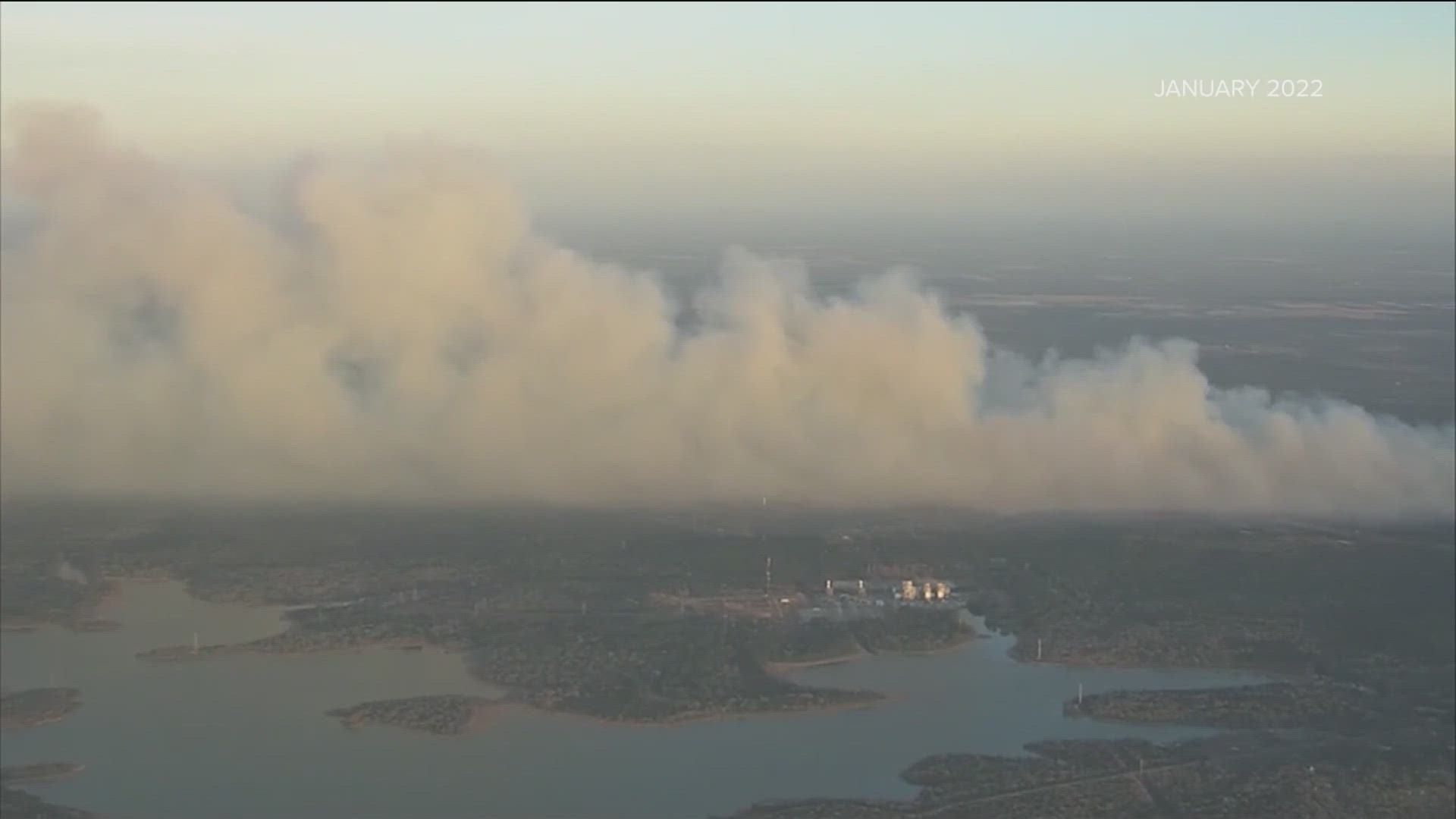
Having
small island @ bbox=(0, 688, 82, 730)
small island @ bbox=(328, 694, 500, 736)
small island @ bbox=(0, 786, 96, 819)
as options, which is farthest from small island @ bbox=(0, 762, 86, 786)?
small island @ bbox=(328, 694, 500, 736)

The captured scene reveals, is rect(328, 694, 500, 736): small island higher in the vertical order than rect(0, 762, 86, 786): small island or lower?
higher

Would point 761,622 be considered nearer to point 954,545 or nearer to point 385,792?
point 954,545

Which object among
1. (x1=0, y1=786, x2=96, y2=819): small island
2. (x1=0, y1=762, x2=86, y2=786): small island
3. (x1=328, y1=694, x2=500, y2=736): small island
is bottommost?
(x1=0, y1=786, x2=96, y2=819): small island

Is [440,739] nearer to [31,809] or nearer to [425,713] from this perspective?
[425,713]

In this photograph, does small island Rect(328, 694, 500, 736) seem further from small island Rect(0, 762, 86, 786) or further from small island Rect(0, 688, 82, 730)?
small island Rect(0, 688, 82, 730)

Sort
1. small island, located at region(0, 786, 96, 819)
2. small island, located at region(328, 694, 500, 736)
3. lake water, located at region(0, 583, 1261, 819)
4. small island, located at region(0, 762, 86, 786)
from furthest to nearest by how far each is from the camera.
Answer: small island, located at region(328, 694, 500, 736) < small island, located at region(0, 762, 86, 786) < lake water, located at region(0, 583, 1261, 819) < small island, located at region(0, 786, 96, 819)

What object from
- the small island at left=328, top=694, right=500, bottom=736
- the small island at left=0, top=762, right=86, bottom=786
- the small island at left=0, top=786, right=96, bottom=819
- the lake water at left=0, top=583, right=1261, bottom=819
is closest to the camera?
the small island at left=0, top=786, right=96, bottom=819

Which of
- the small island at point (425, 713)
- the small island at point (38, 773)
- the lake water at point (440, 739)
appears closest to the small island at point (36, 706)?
the lake water at point (440, 739)
